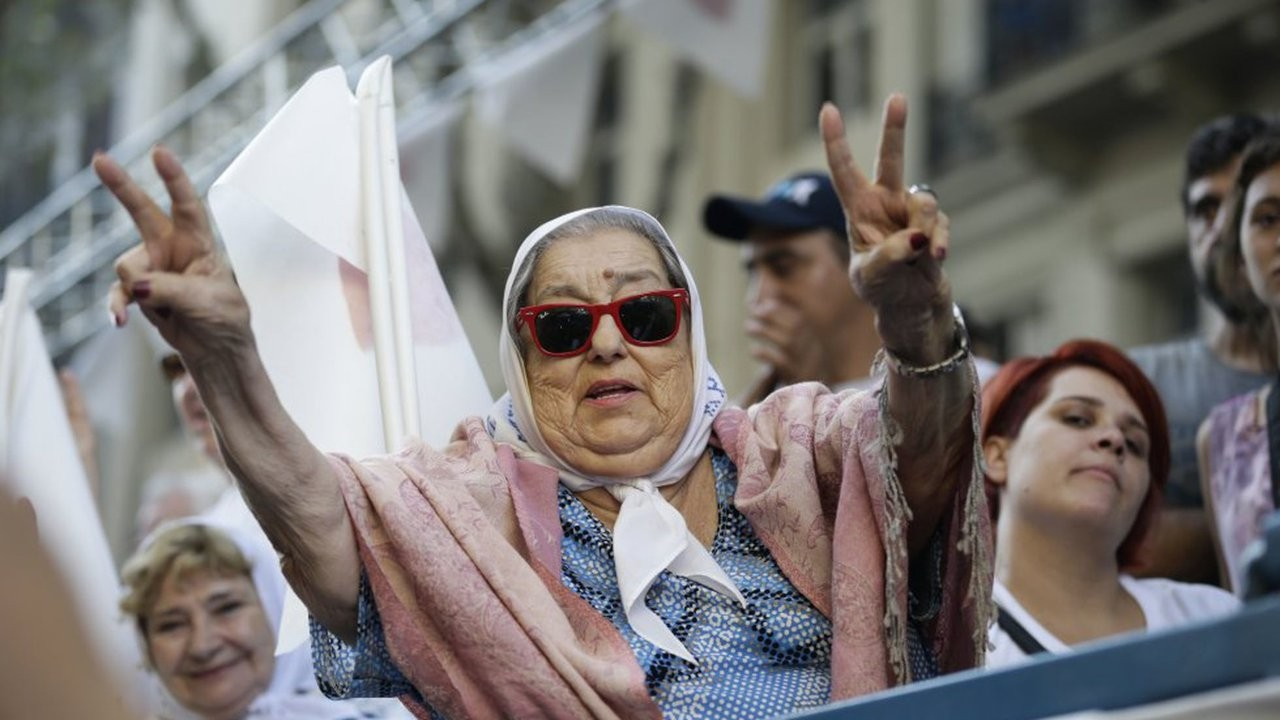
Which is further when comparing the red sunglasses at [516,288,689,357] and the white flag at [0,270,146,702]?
the white flag at [0,270,146,702]

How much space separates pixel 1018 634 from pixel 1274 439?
0.83 m

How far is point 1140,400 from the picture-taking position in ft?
17.6

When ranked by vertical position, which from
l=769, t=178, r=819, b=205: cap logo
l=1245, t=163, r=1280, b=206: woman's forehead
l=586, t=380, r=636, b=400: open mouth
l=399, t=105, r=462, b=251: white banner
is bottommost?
l=586, t=380, r=636, b=400: open mouth

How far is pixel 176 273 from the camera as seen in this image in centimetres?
352

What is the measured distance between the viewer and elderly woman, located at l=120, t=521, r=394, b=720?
5.70 metres

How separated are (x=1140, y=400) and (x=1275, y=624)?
280cm

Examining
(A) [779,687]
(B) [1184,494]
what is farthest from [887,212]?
(B) [1184,494]

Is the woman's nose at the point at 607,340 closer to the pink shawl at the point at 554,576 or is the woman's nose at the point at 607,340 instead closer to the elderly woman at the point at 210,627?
the pink shawl at the point at 554,576

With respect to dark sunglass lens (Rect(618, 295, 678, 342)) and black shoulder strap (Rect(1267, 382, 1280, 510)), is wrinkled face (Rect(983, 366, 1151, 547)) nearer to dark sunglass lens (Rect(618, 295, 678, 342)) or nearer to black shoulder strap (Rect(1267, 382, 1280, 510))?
black shoulder strap (Rect(1267, 382, 1280, 510))

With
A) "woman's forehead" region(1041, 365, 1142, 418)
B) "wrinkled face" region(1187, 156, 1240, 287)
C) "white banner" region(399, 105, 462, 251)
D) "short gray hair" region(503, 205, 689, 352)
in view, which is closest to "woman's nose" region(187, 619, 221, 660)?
"short gray hair" region(503, 205, 689, 352)

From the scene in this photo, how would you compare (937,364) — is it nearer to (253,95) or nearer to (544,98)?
(544,98)

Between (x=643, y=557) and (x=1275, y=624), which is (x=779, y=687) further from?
(x=1275, y=624)

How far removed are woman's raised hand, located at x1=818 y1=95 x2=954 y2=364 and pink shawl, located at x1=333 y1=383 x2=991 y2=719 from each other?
22 cm

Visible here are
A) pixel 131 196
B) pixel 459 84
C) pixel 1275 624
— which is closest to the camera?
pixel 1275 624
